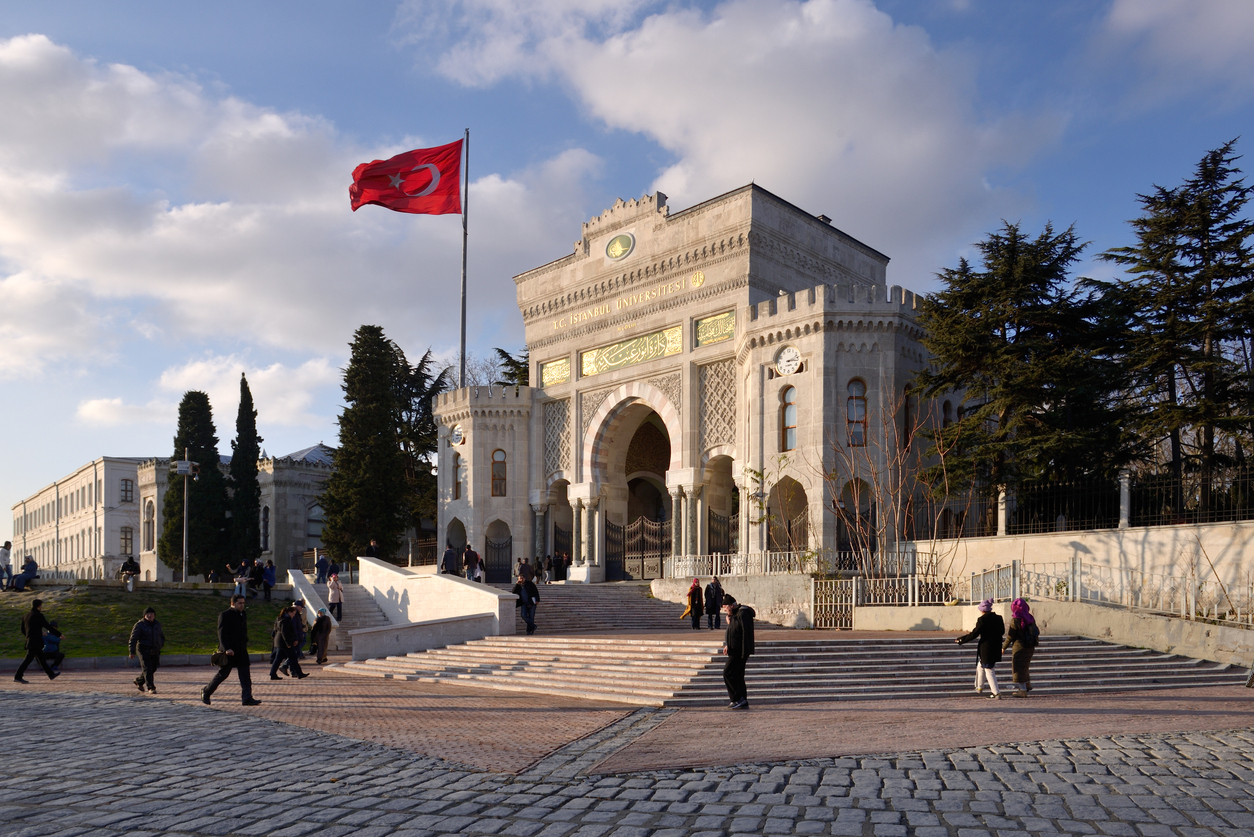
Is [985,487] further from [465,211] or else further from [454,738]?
[465,211]

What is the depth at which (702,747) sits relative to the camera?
8.83 metres

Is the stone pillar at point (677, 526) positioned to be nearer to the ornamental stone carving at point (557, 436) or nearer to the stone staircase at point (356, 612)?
the ornamental stone carving at point (557, 436)

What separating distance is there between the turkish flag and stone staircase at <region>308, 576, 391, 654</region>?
11709mm

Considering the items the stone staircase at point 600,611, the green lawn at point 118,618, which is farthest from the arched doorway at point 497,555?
the green lawn at point 118,618

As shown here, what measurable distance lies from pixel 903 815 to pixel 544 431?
2709 centimetres

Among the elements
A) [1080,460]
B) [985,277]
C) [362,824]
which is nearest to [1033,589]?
[1080,460]

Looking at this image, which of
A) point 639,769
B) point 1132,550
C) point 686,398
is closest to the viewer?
point 639,769

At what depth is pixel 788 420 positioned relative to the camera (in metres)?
24.7

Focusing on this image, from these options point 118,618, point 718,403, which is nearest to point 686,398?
point 718,403

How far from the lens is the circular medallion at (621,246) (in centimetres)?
3052

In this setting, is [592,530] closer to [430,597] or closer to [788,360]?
[430,597]

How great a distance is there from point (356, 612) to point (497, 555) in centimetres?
772

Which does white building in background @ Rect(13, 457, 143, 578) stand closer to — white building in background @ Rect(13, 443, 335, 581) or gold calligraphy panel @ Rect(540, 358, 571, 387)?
white building in background @ Rect(13, 443, 335, 581)

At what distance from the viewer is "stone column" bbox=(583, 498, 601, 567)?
30.4 m
